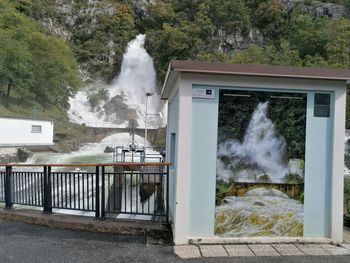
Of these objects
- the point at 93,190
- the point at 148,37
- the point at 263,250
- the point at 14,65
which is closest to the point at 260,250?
the point at 263,250

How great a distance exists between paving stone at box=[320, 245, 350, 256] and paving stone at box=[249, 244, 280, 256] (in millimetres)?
773

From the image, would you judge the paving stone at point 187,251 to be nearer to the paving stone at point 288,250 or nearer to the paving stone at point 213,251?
the paving stone at point 213,251

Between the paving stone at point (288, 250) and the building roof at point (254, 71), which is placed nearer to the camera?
the paving stone at point (288, 250)

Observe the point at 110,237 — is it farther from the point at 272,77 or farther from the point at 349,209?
the point at 349,209

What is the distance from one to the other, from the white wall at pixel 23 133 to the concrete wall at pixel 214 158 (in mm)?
24446

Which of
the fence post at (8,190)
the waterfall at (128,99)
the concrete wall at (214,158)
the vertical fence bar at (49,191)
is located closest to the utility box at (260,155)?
the concrete wall at (214,158)

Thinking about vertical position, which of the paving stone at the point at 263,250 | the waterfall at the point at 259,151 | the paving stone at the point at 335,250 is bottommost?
the paving stone at the point at 263,250

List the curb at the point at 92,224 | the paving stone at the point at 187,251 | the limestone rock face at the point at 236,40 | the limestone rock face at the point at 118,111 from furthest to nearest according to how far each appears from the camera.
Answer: the limestone rock face at the point at 236,40 → the limestone rock face at the point at 118,111 → the curb at the point at 92,224 → the paving stone at the point at 187,251

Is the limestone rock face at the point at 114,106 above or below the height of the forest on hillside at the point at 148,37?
below

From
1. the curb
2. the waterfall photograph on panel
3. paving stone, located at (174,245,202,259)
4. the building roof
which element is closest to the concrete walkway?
paving stone, located at (174,245,202,259)

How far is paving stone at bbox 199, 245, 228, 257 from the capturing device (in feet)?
16.2

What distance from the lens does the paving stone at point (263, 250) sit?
16.5 feet

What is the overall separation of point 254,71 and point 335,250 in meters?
2.77

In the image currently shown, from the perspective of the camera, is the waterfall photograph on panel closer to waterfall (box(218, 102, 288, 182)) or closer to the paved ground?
waterfall (box(218, 102, 288, 182))
